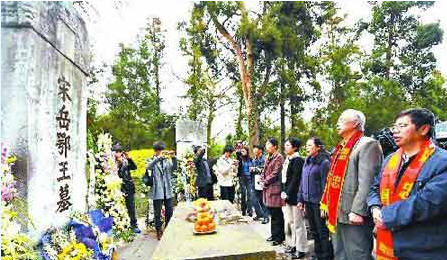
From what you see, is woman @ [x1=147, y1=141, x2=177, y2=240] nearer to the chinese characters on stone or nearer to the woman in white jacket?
the woman in white jacket

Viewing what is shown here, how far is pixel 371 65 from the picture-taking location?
15.7m

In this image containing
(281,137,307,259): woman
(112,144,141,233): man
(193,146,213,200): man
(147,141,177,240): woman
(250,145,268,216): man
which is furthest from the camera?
(193,146,213,200): man

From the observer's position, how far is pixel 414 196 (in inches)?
96.3

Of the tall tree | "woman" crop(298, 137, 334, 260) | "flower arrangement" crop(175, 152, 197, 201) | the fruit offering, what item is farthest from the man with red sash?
the tall tree

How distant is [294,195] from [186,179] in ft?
15.5

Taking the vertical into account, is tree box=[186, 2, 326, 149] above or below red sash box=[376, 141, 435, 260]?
above

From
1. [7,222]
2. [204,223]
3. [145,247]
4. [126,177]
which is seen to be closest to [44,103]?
[7,222]

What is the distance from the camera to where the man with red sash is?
7.87 feet

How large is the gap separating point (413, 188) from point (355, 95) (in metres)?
14.5

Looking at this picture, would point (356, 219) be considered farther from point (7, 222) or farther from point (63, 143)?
point (7, 222)

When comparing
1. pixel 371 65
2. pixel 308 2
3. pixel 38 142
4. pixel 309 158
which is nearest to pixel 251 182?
pixel 309 158

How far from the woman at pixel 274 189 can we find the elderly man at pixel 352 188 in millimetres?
2166

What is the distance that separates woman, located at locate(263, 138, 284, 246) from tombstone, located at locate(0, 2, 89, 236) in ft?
9.13

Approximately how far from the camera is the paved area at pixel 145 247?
586 centimetres
